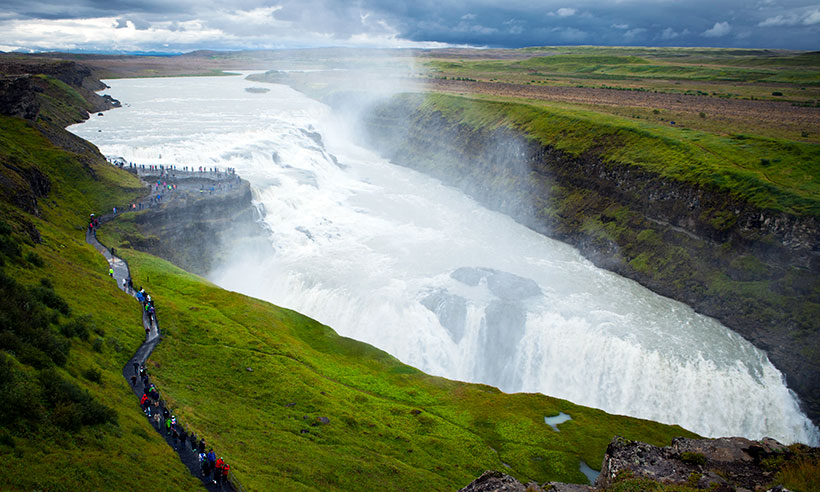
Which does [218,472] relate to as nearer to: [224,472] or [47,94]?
[224,472]

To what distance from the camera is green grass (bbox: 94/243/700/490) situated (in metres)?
25.7

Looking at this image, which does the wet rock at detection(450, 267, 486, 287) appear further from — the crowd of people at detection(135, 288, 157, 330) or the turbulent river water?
the crowd of people at detection(135, 288, 157, 330)

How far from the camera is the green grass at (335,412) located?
25734 mm

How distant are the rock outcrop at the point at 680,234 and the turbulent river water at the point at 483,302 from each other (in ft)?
6.51

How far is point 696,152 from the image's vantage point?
63688 millimetres

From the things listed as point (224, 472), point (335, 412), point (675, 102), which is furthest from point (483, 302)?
point (675, 102)

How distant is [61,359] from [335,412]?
49.0ft

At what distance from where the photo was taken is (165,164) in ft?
252

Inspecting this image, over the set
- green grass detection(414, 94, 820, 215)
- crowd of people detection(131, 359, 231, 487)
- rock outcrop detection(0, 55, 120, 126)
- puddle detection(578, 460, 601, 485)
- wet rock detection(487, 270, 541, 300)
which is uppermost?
rock outcrop detection(0, 55, 120, 126)

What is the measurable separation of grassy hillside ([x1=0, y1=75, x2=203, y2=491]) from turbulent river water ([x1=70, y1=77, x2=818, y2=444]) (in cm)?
1963

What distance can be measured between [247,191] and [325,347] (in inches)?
1195

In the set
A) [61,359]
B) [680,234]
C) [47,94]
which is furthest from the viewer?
[47,94]

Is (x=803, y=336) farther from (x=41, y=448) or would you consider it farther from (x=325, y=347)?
(x=41, y=448)

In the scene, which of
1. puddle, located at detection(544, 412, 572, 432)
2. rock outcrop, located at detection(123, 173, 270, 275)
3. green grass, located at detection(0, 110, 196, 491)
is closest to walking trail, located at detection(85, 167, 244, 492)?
green grass, located at detection(0, 110, 196, 491)
